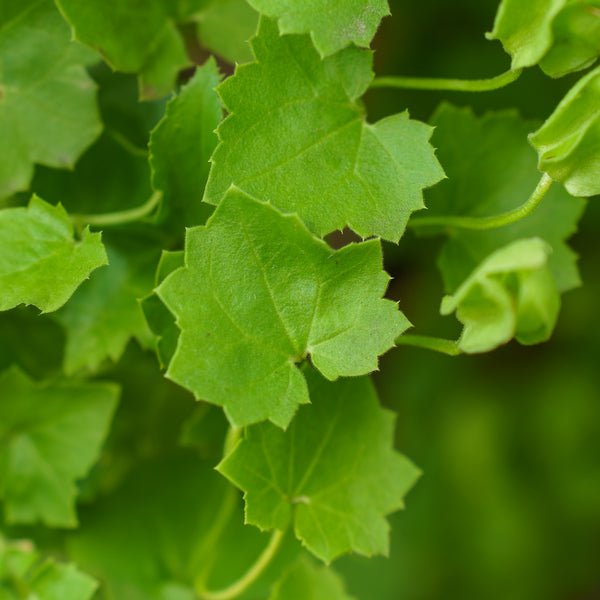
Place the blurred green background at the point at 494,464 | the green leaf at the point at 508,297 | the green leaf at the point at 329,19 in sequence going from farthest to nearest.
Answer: the blurred green background at the point at 494,464 < the green leaf at the point at 329,19 < the green leaf at the point at 508,297

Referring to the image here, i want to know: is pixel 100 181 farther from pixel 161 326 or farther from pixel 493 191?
pixel 493 191

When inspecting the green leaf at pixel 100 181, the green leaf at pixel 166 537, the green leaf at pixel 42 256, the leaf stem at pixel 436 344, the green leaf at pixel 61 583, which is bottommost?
the green leaf at pixel 166 537

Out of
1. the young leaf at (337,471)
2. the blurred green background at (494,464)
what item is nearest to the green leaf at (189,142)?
the young leaf at (337,471)

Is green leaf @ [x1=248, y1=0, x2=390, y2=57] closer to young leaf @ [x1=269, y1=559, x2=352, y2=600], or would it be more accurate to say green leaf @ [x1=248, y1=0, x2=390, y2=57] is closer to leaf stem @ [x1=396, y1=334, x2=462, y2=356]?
leaf stem @ [x1=396, y1=334, x2=462, y2=356]

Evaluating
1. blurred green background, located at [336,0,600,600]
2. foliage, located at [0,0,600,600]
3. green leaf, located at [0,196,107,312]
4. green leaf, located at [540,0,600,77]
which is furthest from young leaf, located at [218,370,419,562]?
blurred green background, located at [336,0,600,600]

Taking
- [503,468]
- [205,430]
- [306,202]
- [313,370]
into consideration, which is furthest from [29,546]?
[503,468]

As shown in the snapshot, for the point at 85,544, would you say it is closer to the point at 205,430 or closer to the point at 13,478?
the point at 13,478

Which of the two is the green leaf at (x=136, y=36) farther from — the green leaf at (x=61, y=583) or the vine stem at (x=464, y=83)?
the green leaf at (x=61, y=583)
